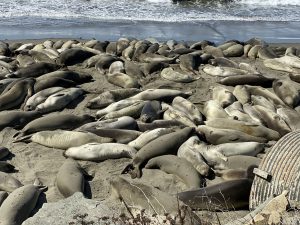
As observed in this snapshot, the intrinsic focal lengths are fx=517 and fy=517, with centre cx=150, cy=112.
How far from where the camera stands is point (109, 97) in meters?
8.19

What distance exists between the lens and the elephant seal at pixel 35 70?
9165mm

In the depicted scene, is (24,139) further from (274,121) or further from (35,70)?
(274,121)

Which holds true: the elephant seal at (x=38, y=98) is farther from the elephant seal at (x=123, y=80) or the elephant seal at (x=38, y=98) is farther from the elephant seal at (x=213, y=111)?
the elephant seal at (x=213, y=111)

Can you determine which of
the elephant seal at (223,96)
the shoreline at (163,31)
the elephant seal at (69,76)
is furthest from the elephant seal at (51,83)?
the shoreline at (163,31)

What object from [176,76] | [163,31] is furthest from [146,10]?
[176,76]

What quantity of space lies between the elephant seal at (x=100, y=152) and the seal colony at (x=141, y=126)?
1 centimetres

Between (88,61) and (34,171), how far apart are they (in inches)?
170

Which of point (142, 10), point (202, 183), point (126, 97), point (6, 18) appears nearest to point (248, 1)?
point (142, 10)

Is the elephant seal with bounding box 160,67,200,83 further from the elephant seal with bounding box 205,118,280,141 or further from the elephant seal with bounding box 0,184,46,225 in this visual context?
the elephant seal with bounding box 0,184,46,225

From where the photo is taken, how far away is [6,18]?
17.3 metres

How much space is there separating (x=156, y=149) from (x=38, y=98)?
2.69 metres

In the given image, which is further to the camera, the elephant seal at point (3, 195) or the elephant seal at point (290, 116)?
the elephant seal at point (290, 116)

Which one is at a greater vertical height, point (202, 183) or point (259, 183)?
point (259, 183)

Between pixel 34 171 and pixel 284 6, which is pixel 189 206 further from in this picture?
pixel 284 6
